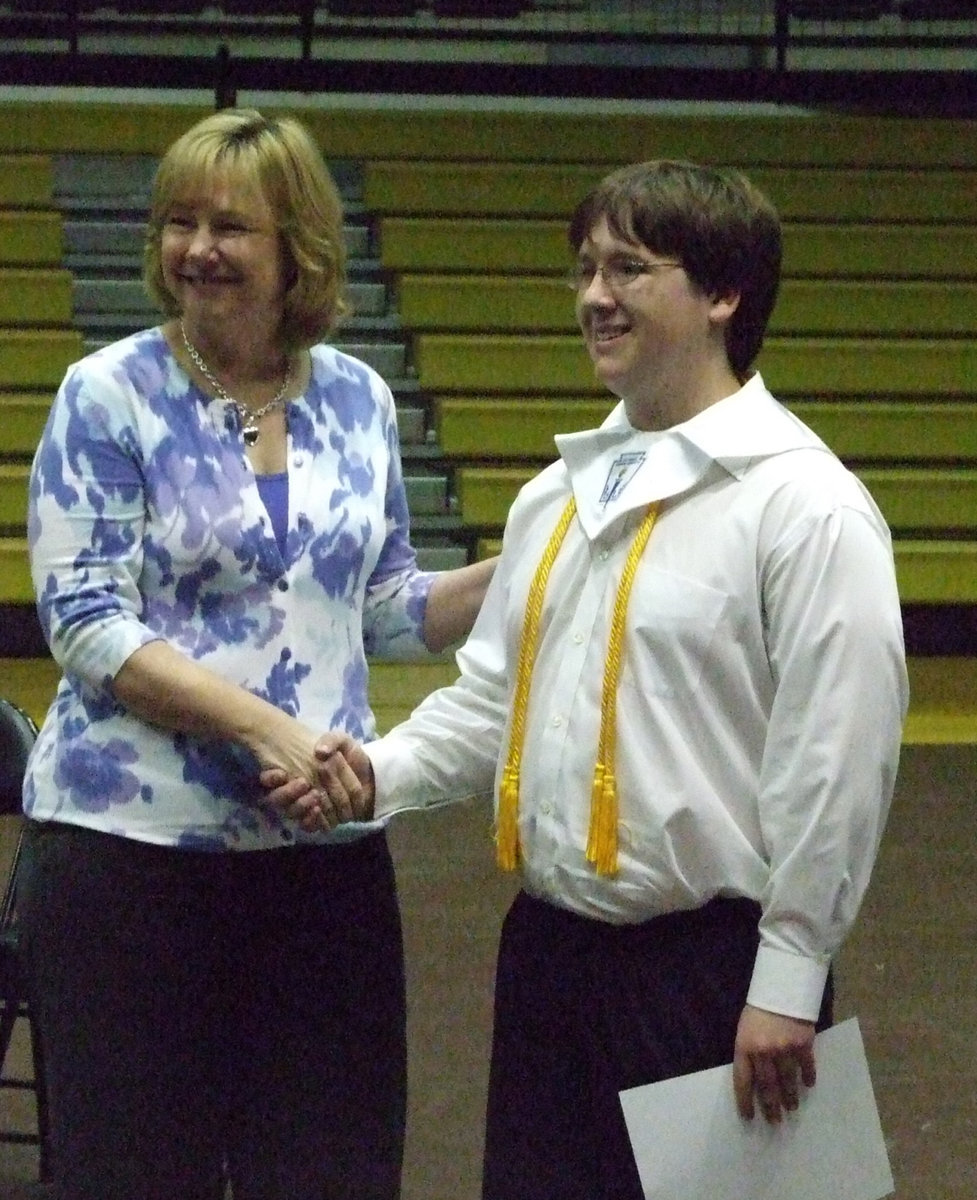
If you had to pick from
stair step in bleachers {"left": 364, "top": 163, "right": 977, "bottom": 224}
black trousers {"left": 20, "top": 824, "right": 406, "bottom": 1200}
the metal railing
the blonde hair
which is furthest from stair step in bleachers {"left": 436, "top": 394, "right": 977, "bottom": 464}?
black trousers {"left": 20, "top": 824, "right": 406, "bottom": 1200}

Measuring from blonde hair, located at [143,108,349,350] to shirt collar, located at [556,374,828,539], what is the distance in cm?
39

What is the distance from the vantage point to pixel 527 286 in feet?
25.7

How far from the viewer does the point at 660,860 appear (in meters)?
1.68

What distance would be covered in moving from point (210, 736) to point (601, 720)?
A: 0.43 m

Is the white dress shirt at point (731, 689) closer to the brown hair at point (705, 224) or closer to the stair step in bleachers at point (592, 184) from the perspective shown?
the brown hair at point (705, 224)

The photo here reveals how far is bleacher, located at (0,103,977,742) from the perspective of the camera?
721cm

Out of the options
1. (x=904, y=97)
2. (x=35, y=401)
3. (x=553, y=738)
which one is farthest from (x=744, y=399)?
(x=904, y=97)

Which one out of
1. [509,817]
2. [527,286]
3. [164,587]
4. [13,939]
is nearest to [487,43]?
[527,286]

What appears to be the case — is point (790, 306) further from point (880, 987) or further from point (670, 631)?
point (670, 631)

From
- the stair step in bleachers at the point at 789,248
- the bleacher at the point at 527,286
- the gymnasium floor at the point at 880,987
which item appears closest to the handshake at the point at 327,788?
the gymnasium floor at the point at 880,987

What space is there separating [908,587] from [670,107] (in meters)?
3.20

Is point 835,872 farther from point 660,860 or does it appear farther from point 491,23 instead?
point 491,23

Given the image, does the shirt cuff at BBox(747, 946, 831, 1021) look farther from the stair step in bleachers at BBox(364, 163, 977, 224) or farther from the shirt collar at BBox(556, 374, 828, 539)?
the stair step in bleachers at BBox(364, 163, 977, 224)

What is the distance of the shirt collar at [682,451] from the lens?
1711mm
